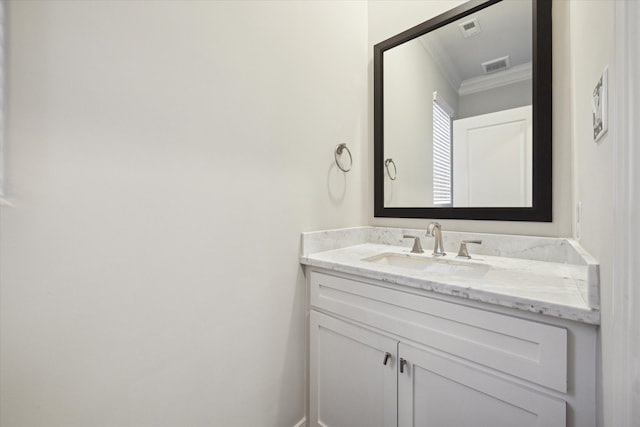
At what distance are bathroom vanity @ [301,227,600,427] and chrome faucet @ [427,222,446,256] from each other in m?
0.06

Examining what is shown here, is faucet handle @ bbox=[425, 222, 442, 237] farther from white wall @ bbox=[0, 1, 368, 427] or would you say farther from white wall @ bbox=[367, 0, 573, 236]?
white wall @ bbox=[0, 1, 368, 427]

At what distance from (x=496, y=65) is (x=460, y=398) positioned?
137 cm

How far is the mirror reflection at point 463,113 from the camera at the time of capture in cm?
120

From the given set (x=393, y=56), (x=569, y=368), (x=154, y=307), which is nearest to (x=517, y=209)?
(x=569, y=368)

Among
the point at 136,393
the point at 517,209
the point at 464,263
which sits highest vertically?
the point at 517,209

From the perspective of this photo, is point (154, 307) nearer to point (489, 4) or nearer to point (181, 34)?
point (181, 34)

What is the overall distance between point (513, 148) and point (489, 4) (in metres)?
0.67

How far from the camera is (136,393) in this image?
2.60 feet

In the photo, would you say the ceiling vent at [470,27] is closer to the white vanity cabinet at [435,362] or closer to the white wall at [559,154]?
the white wall at [559,154]

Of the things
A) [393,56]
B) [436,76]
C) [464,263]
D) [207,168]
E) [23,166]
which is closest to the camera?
[23,166]

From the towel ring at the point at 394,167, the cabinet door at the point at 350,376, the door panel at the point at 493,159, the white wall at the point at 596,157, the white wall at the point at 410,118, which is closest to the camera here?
the white wall at the point at 596,157

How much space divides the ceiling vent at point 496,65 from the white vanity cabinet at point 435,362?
1102mm

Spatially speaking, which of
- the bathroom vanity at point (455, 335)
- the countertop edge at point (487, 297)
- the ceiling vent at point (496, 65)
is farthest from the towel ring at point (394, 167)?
the countertop edge at point (487, 297)

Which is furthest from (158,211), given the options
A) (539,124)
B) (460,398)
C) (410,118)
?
(539,124)
